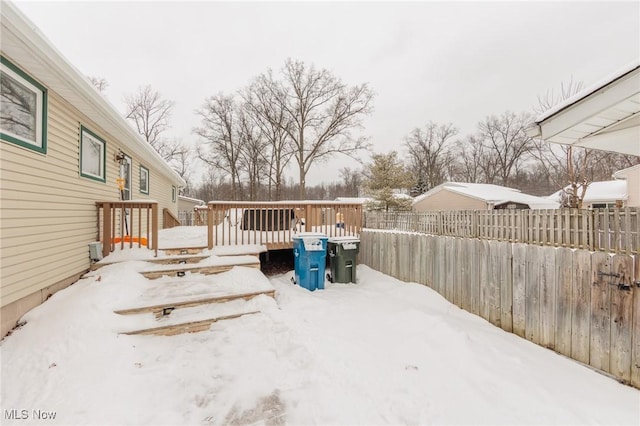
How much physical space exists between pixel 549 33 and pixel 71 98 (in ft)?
53.4

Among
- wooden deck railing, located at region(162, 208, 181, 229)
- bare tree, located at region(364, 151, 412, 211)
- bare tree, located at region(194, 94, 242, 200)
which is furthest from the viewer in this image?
bare tree, located at region(194, 94, 242, 200)

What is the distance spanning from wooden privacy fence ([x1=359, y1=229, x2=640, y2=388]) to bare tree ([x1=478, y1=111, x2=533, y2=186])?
3342cm

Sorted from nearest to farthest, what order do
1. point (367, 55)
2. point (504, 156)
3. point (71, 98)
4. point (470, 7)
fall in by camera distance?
point (71, 98) → point (470, 7) → point (367, 55) → point (504, 156)

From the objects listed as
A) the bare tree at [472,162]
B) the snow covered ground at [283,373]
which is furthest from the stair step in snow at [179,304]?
the bare tree at [472,162]

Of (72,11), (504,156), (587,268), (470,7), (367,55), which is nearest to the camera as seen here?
(587,268)

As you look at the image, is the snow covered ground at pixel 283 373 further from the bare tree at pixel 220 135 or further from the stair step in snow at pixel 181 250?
the bare tree at pixel 220 135

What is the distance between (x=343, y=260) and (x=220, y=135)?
867 inches

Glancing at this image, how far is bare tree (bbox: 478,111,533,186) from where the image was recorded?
30422 millimetres

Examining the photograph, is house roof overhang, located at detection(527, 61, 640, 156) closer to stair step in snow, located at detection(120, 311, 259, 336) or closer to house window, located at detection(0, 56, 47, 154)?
stair step in snow, located at detection(120, 311, 259, 336)

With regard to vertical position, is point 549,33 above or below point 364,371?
above

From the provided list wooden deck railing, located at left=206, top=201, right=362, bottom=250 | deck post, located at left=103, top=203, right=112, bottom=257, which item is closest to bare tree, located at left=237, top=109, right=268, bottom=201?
wooden deck railing, located at left=206, top=201, right=362, bottom=250

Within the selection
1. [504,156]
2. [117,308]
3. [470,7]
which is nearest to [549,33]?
[470,7]

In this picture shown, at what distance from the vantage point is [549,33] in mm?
10984

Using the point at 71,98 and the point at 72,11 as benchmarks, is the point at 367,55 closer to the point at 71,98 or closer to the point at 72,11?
the point at 72,11
